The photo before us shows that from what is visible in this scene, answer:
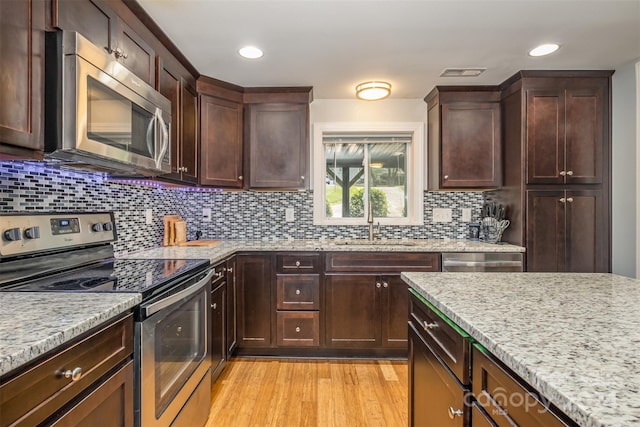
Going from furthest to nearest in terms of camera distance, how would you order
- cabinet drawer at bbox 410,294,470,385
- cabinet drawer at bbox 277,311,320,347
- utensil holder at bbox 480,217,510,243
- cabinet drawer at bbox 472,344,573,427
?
1. utensil holder at bbox 480,217,510,243
2. cabinet drawer at bbox 277,311,320,347
3. cabinet drawer at bbox 410,294,470,385
4. cabinet drawer at bbox 472,344,573,427

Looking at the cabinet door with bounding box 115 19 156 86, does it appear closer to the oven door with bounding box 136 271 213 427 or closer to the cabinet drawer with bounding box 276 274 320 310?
the oven door with bounding box 136 271 213 427

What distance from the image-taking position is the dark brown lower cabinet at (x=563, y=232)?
2.62m

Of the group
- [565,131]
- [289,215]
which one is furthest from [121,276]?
[565,131]

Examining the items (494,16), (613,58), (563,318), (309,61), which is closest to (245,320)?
(309,61)

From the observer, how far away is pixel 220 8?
5.81 feet

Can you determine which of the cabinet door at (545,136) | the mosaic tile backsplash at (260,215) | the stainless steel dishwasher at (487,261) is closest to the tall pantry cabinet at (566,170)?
the cabinet door at (545,136)

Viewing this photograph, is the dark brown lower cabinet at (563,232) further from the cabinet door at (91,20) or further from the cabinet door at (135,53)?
the cabinet door at (91,20)

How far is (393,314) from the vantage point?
2.65 meters

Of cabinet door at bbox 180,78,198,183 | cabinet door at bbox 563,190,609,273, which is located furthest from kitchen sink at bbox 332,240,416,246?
cabinet door at bbox 180,78,198,183

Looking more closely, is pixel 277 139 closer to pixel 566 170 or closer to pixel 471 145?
pixel 471 145

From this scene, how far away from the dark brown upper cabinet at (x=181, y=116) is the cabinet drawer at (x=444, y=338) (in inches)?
68.0

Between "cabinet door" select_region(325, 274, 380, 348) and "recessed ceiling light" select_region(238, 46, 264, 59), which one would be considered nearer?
"recessed ceiling light" select_region(238, 46, 264, 59)

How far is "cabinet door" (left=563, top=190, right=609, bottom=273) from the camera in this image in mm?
2619

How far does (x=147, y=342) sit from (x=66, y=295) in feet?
1.03
